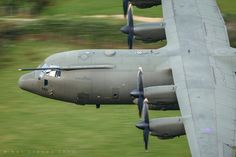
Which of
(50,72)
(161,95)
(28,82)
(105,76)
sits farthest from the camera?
(28,82)

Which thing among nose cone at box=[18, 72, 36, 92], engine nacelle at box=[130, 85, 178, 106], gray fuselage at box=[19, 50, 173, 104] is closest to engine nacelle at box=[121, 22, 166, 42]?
gray fuselage at box=[19, 50, 173, 104]

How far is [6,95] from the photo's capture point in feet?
138

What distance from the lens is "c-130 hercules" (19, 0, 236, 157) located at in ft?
94.0

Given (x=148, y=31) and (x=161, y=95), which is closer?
(x=161, y=95)

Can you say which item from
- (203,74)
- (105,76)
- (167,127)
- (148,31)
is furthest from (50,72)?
(167,127)

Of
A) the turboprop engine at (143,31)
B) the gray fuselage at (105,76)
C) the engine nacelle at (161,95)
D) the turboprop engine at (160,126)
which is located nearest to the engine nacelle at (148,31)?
the turboprop engine at (143,31)

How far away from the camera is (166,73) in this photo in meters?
34.0

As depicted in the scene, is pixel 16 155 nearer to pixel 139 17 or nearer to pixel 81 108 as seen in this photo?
pixel 81 108

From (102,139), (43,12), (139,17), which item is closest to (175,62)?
(102,139)

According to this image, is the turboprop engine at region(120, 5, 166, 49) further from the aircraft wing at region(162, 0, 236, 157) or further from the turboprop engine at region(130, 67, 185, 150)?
the turboprop engine at region(130, 67, 185, 150)

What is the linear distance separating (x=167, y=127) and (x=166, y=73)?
7.11 m

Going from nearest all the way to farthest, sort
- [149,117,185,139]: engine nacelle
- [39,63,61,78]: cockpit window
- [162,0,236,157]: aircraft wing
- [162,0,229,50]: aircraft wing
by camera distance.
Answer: [162,0,236,157]: aircraft wing
[149,117,185,139]: engine nacelle
[39,63,61,78]: cockpit window
[162,0,229,50]: aircraft wing

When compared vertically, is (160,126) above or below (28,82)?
above

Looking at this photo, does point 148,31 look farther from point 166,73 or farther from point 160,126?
point 160,126
